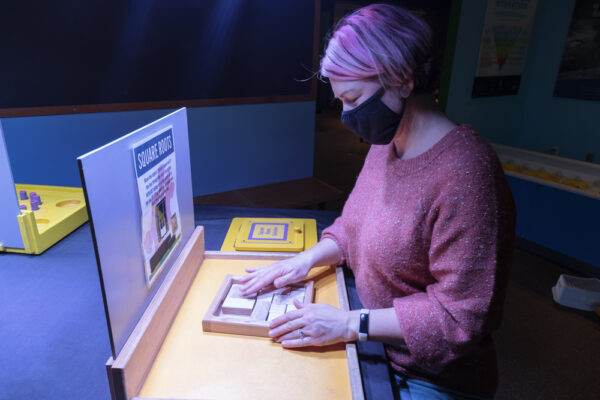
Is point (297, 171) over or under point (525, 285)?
over

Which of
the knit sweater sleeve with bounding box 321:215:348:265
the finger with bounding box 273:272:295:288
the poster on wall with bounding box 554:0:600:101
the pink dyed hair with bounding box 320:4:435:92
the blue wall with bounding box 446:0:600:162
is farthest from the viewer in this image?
the blue wall with bounding box 446:0:600:162

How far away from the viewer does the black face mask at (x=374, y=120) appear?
0.84m

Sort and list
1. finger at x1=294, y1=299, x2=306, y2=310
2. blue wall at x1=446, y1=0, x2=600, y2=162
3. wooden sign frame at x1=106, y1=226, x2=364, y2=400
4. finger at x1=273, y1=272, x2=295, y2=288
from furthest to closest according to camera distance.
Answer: blue wall at x1=446, y1=0, x2=600, y2=162, finger at x1=273, y1=272, x2=295, y2=288, finger at x1=294, y1=299, x2=306, y2=310, wooden sign frame at x1=106, y1=226, x2=364, y2=400

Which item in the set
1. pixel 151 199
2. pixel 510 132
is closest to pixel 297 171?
pixel 510 132

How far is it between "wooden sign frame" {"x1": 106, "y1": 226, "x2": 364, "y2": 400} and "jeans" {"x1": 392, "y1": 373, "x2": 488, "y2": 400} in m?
0.18

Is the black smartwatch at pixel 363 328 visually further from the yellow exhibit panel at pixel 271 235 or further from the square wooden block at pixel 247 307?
the yellow exhibit panel at pixel 271 235

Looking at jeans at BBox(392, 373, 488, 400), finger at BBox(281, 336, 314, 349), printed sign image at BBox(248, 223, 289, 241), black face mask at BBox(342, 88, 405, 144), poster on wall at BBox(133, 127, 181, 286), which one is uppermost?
black face mask at BBox(342, 88, 405, 144)

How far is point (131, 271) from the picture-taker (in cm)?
73

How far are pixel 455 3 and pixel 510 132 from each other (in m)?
1.28

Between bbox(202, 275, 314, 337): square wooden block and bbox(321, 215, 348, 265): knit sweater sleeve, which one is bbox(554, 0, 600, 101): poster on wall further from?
bbox(202, 275, 314, 337): square wooden block

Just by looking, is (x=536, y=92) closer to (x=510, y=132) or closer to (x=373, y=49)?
(x=510, y=132)

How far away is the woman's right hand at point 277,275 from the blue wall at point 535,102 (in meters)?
2.40

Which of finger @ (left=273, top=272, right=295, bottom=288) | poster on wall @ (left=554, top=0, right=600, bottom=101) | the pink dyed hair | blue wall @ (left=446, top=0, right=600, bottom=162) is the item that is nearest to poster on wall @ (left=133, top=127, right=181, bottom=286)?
finger @ (left=273, top=272, right=295, bottom=288)

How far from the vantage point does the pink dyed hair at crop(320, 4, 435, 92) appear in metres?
0.76
